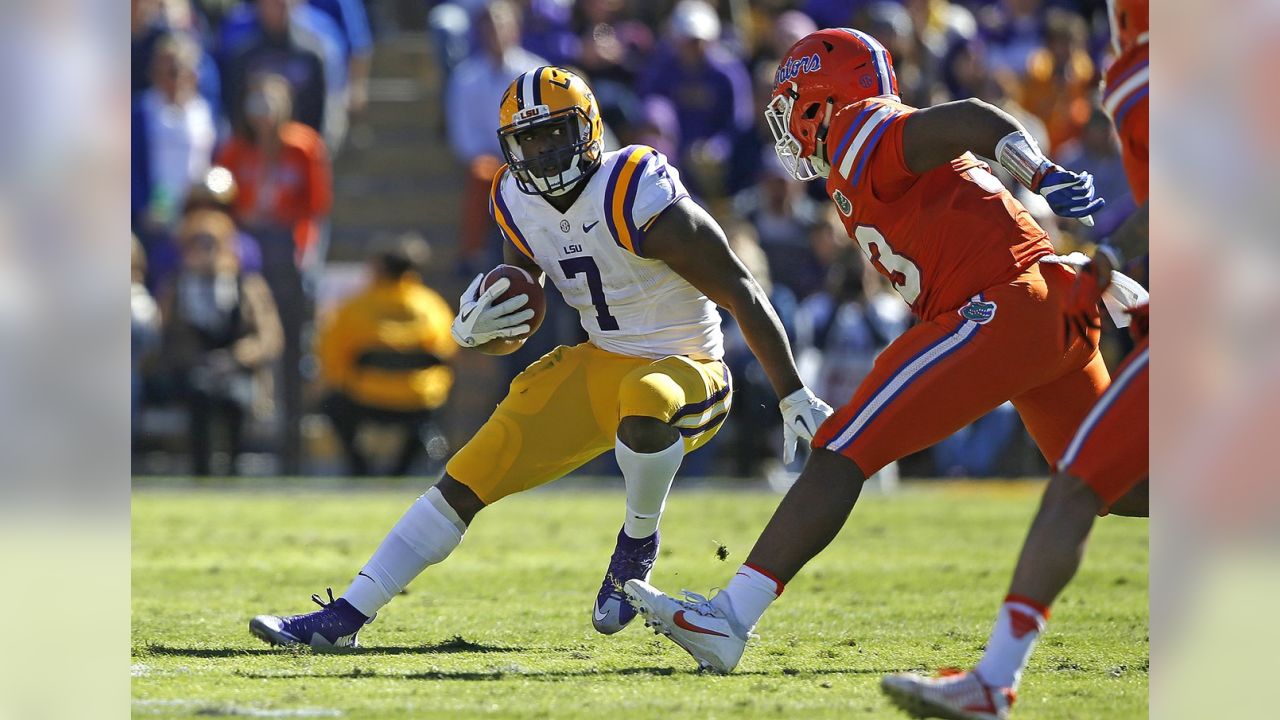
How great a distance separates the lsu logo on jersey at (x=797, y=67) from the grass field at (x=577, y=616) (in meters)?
1.63

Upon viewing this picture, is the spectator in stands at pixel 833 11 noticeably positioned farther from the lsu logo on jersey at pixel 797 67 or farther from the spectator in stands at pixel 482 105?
the lsu logo on jersey at pixel 797 67

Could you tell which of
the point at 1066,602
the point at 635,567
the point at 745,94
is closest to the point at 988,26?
the point at 745,94

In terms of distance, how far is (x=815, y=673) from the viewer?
4.46m

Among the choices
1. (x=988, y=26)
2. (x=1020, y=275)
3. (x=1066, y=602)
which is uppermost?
(x=988, y=26)

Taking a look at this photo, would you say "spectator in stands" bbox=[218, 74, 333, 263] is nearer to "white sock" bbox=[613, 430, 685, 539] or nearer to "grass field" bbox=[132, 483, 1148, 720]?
"grass field" bbox=[132, 483, 1148, 720]

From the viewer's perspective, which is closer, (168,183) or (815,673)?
(815,673)

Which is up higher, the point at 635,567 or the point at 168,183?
the point at 168,183

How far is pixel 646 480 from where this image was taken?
4.94 m

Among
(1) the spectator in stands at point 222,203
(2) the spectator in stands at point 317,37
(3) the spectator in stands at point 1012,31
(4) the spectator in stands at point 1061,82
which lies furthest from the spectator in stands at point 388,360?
(3) the spectator in stands at point 1012,31

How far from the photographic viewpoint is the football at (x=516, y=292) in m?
5.06
